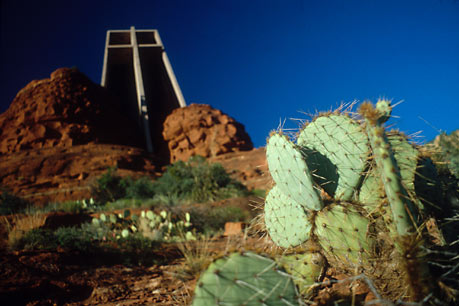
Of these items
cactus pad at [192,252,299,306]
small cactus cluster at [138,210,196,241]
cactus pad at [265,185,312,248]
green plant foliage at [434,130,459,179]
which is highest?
green plant foliage at [434,130,459,179]

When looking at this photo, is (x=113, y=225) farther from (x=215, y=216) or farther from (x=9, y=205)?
(x=9, y=205)

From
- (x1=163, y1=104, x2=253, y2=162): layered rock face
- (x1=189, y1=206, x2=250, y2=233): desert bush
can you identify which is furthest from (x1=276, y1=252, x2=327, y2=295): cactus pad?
(x1=163, y1=104, x2=253, y2=162): layered rock face

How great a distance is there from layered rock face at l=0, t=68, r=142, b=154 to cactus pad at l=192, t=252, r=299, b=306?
17.1 meters

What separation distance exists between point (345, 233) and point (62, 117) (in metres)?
18.1

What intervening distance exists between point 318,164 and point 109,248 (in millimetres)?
3527

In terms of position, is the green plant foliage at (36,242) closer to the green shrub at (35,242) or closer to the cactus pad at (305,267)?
the green shrub at (35,242)

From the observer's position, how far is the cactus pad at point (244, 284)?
3.26 feet

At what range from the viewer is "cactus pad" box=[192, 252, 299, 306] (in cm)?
99

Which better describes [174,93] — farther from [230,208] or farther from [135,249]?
[135,249]

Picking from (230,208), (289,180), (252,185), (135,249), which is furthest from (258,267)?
(252,185)

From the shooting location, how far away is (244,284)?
1.01 meters

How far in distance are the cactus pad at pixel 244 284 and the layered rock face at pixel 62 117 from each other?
56.1 feet

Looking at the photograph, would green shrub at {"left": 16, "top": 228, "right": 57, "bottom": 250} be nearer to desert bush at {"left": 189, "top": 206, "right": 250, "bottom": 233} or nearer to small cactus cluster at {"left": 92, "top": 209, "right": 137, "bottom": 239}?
small cactus cluster at {"left": 92, "top": 209, "right": 137, "bottom": 239}

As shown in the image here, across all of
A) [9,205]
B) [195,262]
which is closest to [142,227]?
[195,262]
